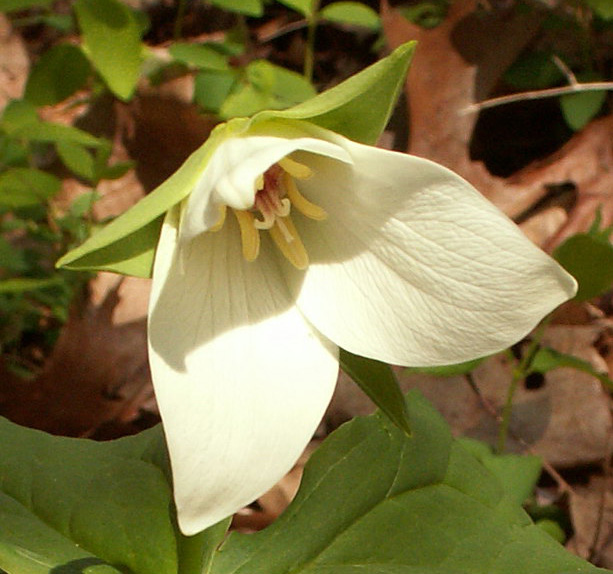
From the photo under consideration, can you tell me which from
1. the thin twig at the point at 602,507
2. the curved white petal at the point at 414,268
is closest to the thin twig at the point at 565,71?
the thin twig at the point at 602,507

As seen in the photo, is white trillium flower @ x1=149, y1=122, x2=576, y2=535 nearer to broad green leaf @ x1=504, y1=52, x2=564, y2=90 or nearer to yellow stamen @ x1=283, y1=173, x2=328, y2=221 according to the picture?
yellow stamen @ x1=283, y1=173, x2=328, y2=221

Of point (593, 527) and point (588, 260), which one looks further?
point (593, 527)

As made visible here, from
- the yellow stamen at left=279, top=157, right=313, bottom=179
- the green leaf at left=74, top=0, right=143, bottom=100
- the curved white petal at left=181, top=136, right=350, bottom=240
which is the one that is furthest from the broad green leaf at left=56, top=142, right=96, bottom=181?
the curved white petal at left=181, top=136, right=350, bottom=240

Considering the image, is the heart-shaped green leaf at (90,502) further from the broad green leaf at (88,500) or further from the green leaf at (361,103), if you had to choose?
the green leaf at (361,103)

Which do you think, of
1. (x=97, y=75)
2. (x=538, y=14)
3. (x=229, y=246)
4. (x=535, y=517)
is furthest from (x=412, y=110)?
(x=229, y=246)

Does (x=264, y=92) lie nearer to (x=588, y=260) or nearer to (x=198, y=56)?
(x=198, y=56)

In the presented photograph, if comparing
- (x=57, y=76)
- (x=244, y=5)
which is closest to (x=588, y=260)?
(x=244, y=5)
